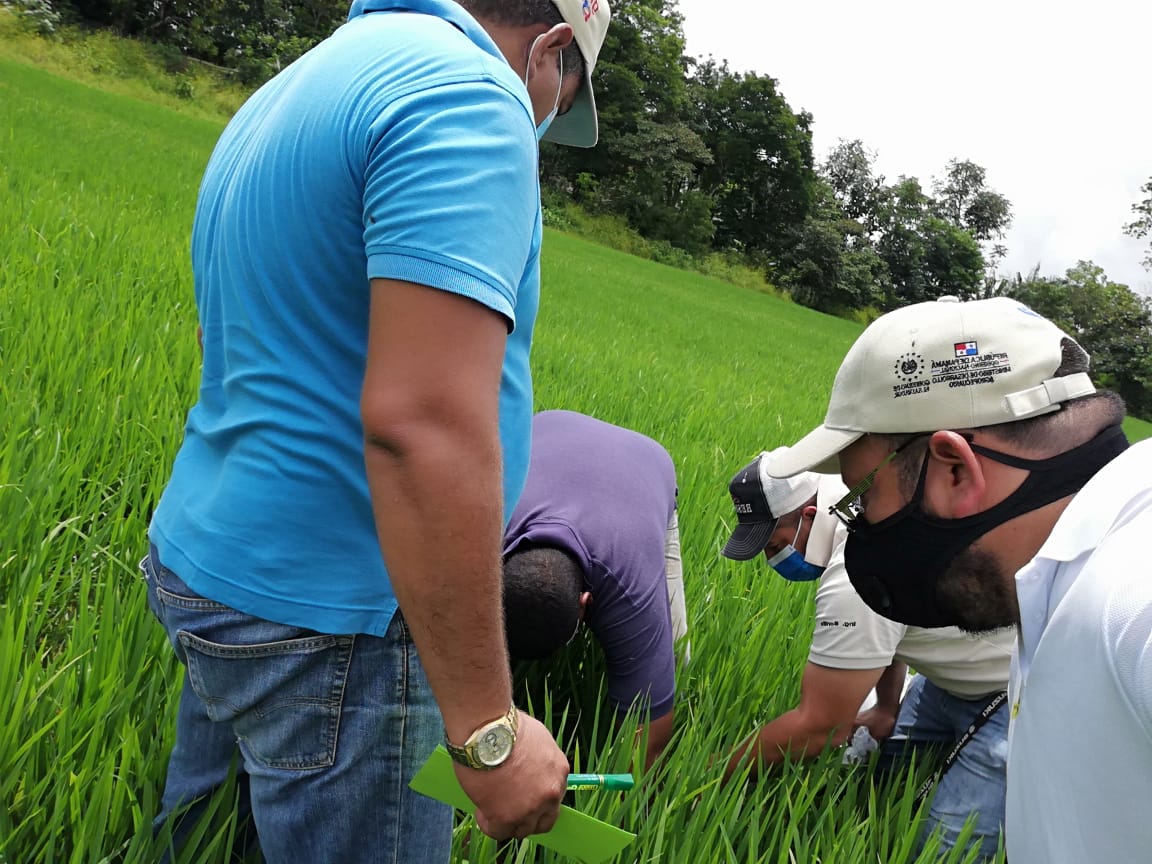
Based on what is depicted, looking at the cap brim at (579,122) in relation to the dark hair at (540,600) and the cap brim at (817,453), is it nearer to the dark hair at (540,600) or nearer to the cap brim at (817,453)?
the cap brim at (817,453)

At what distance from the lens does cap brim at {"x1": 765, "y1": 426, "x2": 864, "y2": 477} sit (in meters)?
1.45

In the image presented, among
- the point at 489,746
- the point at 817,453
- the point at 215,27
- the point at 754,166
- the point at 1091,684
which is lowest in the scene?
the point at 215,27

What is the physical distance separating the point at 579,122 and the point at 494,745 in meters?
0.96

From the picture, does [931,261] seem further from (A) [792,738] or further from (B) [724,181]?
(A) [792,738]

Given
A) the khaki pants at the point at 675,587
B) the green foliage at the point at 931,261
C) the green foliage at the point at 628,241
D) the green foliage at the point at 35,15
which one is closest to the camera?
the khaki pants at the point at 675,587

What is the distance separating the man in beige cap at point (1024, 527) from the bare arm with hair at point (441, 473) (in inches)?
22.0

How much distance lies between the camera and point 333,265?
779 millimetres

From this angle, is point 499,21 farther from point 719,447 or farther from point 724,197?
point 724,197

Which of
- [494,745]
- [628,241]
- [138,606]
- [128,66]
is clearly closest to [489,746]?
[494,745]

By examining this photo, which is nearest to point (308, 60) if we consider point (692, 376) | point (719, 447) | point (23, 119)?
point (719, 447)

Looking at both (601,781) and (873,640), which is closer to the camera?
(601,781)

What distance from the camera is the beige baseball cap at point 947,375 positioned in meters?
1.28

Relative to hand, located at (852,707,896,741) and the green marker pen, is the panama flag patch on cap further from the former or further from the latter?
hand, located at (852,707,896,741)

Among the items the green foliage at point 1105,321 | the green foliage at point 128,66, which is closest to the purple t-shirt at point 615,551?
the green foliage at point 128,66
